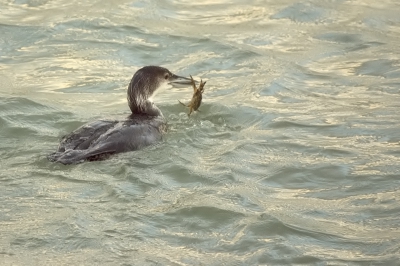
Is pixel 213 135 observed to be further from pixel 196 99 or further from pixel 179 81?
pixel 179 81

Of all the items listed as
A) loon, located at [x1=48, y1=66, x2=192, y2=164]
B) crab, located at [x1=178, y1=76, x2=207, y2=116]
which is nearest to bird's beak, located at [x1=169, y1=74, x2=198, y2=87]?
loon, located at [x1=48, y1=66, x2=192, y2=164]

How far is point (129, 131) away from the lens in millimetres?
9305

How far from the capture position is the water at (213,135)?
7527 mm

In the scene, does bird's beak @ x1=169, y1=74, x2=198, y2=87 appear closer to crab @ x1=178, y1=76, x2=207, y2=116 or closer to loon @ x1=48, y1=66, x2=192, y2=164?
loon @ x1=48, y1=66, x2=192, y2=164

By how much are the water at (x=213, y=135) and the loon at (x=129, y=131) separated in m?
0.11

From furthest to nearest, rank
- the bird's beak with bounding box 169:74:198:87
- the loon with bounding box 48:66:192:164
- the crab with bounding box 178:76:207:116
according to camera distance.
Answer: the bird's beak with bounding box 169:74:198:87
the crab with bounding box 178:76:207:116
the loon with bounding box 48:66:192:164

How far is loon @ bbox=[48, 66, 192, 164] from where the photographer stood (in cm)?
888

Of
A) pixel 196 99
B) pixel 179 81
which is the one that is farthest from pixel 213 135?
pixel 179 81

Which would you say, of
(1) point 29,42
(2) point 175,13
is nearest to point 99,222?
(1) point 29,42

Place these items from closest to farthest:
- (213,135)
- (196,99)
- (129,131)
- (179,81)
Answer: (129,131)
(213,135)
(196,99)
(179,81)

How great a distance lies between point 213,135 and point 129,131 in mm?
1038

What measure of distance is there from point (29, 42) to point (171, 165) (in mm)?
4463

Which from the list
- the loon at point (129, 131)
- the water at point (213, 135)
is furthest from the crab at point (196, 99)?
the loon at point (129, 131)

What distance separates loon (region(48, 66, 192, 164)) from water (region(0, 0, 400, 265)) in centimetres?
11
